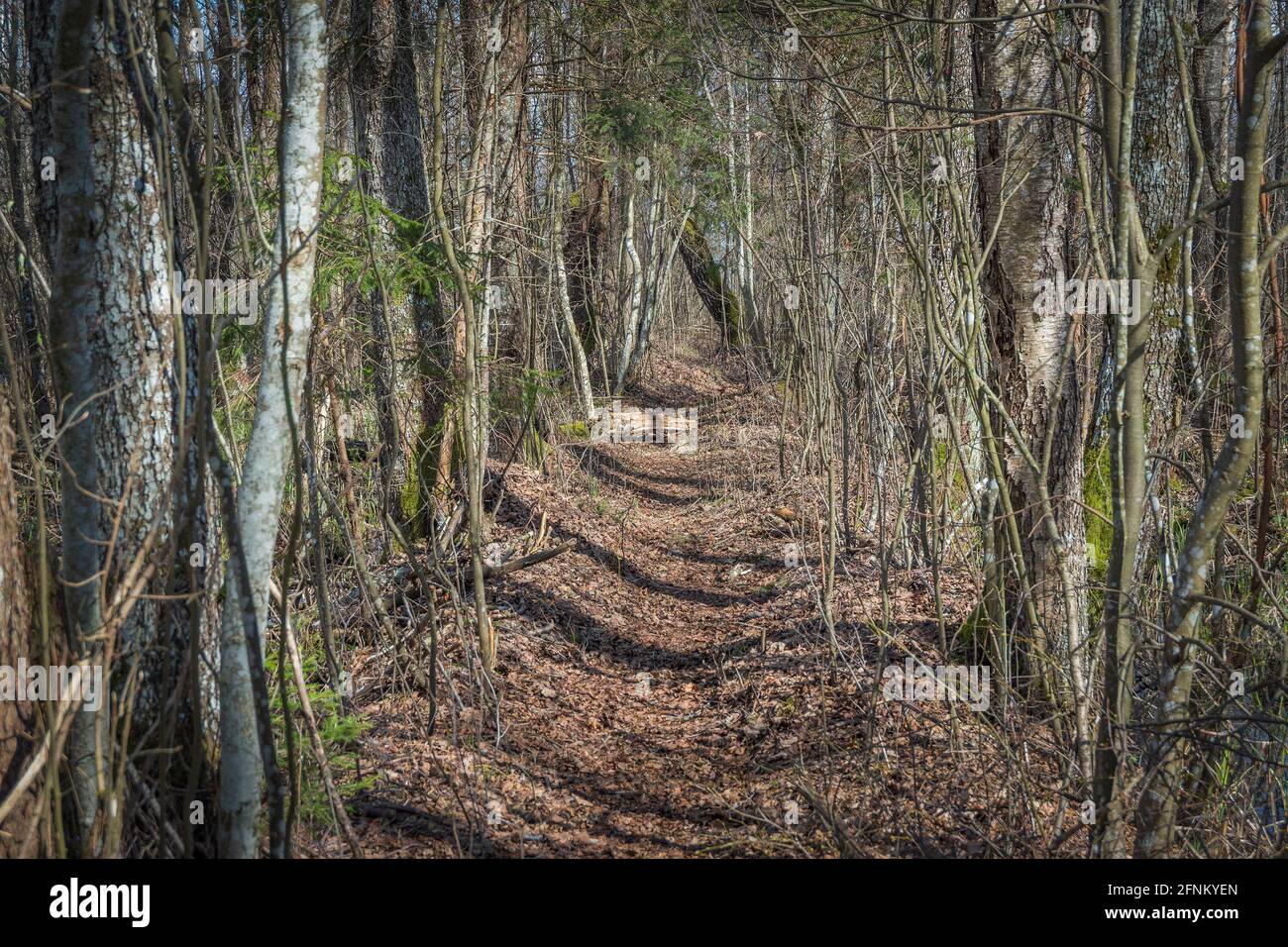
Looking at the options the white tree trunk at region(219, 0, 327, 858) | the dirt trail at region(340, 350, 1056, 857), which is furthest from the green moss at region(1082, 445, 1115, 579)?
the white tree trunk at region(219, 0, 327, 858)

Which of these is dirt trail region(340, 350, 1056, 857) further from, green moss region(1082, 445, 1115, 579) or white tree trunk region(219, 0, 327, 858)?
green moss region(1082, 445, 1115, 579)

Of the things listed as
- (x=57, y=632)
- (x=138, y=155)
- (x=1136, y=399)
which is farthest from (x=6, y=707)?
(x=1136, y=399)

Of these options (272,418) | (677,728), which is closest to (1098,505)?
(677,728)

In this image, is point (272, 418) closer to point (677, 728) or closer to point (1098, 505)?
point (677, 728)

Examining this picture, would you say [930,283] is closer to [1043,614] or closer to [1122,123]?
[1122,123]

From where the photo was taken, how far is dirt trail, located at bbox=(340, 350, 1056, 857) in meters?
4.15

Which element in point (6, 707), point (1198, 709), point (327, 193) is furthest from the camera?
point (327, 193)

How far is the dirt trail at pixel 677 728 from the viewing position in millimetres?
4152

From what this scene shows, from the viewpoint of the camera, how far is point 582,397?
1421 cm

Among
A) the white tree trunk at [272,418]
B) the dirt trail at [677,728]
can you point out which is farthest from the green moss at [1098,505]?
the white tree trunk at [272,418]

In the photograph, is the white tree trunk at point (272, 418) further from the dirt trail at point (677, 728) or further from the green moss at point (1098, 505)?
the green moss at point (1098, 505)

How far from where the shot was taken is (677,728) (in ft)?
18.6

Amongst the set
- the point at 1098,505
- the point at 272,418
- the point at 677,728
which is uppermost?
the point at 272,418

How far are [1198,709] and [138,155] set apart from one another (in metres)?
4.38
